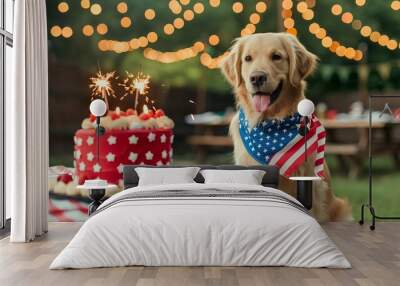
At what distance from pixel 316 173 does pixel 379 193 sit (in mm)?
793

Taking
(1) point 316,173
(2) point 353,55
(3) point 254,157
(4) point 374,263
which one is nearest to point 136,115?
(3) point 254,157

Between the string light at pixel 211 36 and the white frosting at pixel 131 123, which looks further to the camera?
the string light at pixel 211 36

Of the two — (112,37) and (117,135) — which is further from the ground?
(112,37)

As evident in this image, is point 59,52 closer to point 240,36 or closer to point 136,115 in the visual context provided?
point 136,115

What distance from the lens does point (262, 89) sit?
6355mm

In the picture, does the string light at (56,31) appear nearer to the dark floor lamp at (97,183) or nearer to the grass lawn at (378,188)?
the dark floor lamp at (97,183)

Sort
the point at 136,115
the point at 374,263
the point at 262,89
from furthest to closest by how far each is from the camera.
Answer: the point at 136,115 < the point at 262,89 < the point at 374,263

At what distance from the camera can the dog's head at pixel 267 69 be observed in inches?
249

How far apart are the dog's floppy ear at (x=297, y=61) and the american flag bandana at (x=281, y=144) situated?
0.40 meters

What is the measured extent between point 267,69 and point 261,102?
345 mm

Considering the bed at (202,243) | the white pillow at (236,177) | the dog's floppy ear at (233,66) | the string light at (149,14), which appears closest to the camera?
the bed at (202,243)

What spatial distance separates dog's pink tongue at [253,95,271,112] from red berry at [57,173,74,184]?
6.92 feet

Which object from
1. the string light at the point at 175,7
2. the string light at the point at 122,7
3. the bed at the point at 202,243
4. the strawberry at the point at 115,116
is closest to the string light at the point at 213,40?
the string light at the point at 175,7

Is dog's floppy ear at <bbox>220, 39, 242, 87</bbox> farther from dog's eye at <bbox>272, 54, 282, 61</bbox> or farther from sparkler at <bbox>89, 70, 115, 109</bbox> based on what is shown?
sparkler at <bbox>89, 70, 115, 109</bbox>
